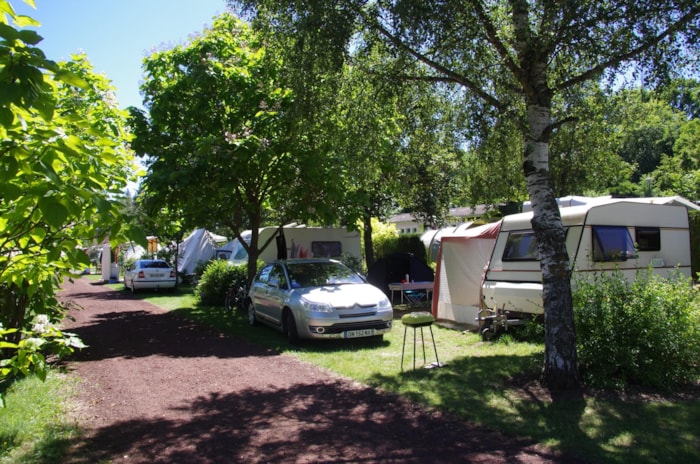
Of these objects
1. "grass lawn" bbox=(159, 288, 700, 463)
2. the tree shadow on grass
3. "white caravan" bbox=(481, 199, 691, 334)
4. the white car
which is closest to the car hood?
"grass lawn" bbox=(159, 288, 700, 463)

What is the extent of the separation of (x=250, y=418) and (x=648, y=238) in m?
8.46

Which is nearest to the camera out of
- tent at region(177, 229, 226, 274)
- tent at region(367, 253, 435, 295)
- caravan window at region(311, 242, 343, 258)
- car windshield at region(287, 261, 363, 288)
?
car windshield at region(287, 261, 363, 288)

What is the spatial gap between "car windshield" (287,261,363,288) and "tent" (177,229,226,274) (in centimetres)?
1696

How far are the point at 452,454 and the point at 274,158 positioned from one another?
9.77 metres

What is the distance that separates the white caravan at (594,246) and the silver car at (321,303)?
2.25 m

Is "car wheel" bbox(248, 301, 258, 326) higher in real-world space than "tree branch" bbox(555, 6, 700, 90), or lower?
lower

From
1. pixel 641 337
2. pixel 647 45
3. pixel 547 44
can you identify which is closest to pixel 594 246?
pixel 641 337

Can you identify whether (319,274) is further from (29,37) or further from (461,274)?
(29,37)

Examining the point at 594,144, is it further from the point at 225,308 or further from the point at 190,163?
the point at 225,308

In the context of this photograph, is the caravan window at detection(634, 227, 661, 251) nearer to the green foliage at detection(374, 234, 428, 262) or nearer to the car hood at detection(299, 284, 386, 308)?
the car hood at detection(299, 284, 386, 308)

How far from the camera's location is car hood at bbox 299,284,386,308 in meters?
9.43

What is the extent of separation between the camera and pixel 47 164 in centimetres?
266

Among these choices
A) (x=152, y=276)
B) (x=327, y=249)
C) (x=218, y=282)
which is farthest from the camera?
(x=152, y=276)

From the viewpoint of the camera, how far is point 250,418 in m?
5.72
